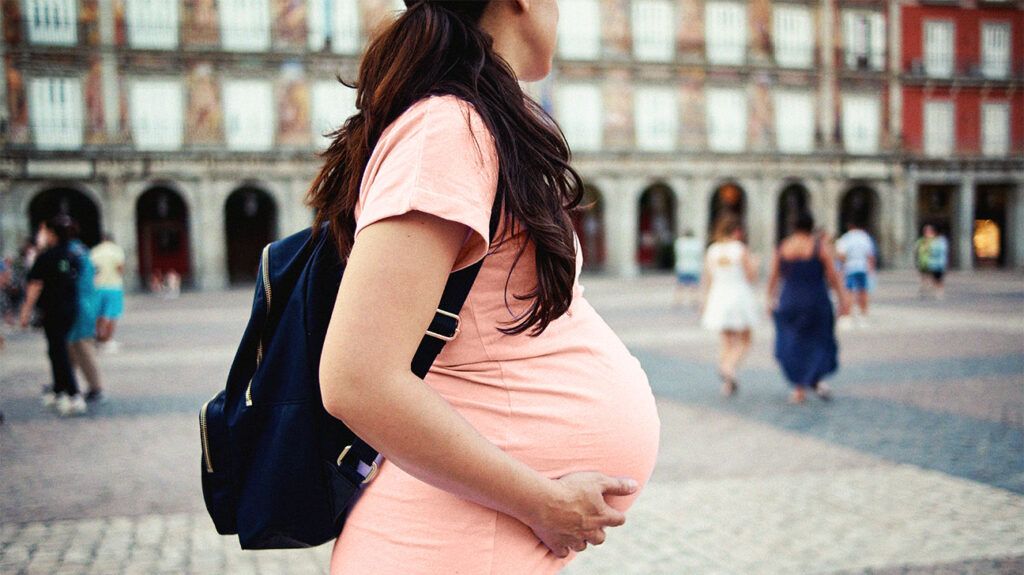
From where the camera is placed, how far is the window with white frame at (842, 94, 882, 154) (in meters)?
33.7

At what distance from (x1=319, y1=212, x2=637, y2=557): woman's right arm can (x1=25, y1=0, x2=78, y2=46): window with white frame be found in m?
31.1

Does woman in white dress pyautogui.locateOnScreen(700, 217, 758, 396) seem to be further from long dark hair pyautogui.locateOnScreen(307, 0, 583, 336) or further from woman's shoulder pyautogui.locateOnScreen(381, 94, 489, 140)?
woman's shoulder pyautogui.locateOnScreen(381, 94, 489, 140)

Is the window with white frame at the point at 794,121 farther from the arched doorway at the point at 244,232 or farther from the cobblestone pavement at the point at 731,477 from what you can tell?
the cobblestone pavement at the point at 731,477

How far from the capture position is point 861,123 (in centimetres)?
3394

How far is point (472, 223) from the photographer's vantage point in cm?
93

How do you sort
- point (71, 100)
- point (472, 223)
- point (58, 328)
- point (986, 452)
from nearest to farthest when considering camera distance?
point (472, 223), point (986, 452), point (58, 328), point (71, 100)

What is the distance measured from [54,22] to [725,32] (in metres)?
24.2

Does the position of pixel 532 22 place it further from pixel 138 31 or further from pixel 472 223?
pixel 138 31

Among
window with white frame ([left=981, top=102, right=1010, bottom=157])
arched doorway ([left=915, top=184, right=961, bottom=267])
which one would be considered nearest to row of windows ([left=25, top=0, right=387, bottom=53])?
arched doorway ([left=915, top=184, right=961, bottom=267])

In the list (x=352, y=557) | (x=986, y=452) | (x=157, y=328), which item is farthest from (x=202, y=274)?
(x=352, y=557)

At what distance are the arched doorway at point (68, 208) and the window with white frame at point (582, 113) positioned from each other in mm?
16956

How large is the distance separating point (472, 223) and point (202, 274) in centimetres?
→ 2932

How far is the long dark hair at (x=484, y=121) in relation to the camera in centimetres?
101

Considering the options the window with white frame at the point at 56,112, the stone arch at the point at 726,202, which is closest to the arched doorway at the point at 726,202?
the stone arch at the point at 726,202
